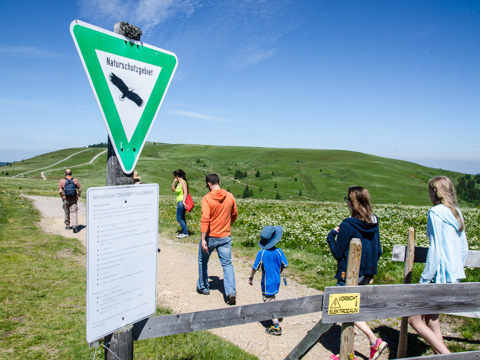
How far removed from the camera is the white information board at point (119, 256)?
227cm

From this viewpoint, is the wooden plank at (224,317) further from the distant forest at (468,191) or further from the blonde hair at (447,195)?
the distant forest at (468,191)

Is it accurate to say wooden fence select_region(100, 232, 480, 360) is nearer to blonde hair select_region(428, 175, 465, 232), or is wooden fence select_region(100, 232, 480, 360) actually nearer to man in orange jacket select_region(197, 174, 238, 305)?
blonde hair select_region(428, 175, 465, 232)

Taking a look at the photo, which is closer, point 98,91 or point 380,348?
point 98,91

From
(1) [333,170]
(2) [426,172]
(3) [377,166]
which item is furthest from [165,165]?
(2) [426,172]

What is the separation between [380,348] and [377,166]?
189924 millimetres

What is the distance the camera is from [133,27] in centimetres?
250

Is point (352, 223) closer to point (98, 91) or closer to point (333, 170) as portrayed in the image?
point (98, 91)

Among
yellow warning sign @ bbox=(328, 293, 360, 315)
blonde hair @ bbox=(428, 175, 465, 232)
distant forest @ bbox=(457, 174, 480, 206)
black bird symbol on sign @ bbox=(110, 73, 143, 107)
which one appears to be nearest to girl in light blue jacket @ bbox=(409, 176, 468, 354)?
blonde hair @ bbox=(428, 175, 465, 232)

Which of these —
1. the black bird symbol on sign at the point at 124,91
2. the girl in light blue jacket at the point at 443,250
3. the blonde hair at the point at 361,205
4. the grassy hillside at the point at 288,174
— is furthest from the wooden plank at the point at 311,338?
the grassy hillside at the point at 288,174

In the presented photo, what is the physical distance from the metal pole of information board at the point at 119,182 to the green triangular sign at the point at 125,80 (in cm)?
6

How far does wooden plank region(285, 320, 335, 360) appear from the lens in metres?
3.73

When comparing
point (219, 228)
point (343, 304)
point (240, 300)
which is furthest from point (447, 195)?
point (240, 300)

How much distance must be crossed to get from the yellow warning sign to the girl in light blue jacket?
1.67 meters

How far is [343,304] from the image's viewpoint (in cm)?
364
